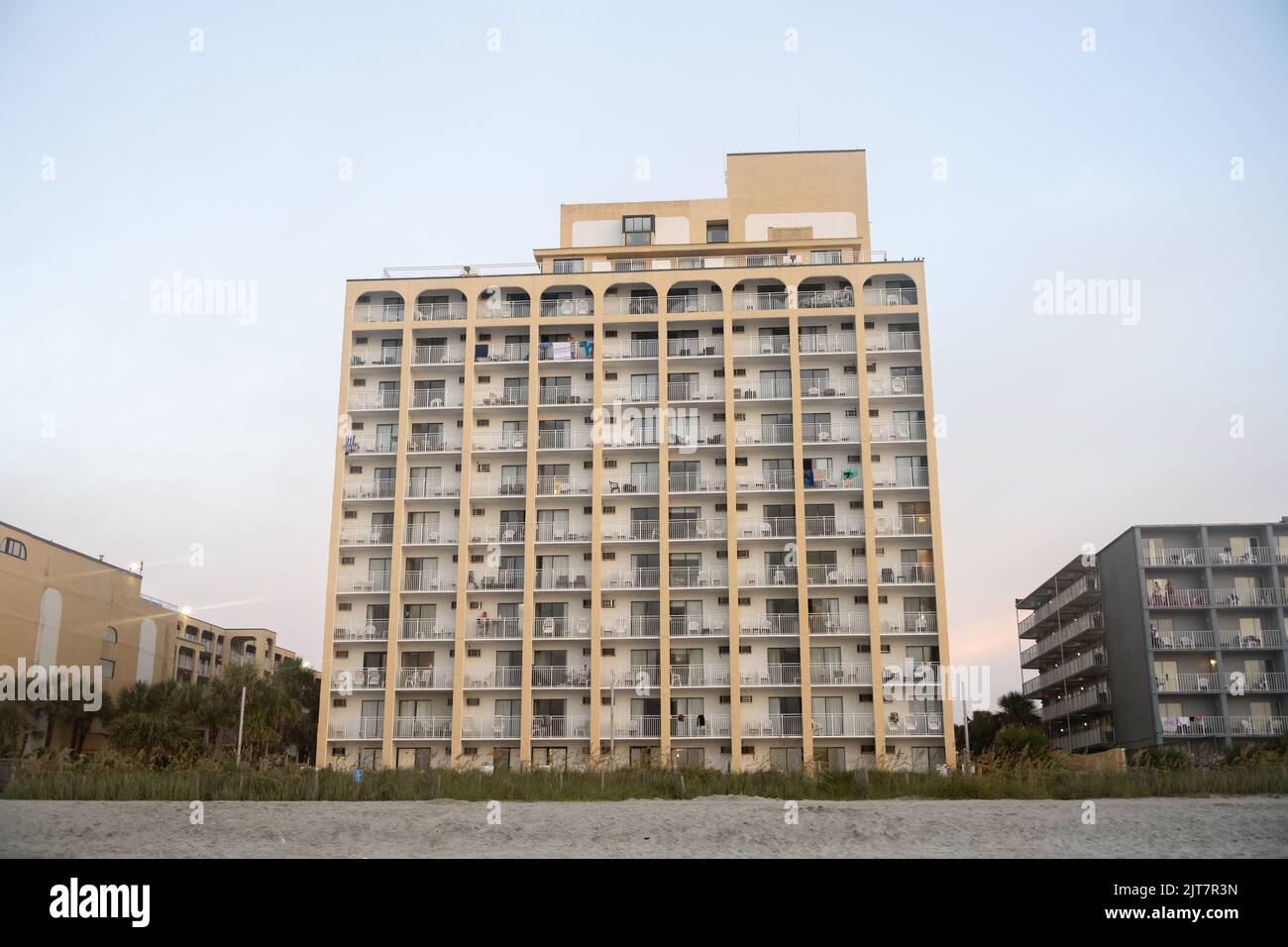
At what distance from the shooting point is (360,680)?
6600cm

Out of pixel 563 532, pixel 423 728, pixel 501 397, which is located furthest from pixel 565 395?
pixel 423 728

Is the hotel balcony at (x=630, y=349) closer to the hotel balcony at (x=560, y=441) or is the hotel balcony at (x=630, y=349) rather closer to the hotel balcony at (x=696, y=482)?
the hotel balcony at (x=560, y=441)

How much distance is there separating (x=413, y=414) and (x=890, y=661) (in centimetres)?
3066

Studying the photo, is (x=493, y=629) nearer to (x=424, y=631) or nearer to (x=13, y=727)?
(x=424, y=631)

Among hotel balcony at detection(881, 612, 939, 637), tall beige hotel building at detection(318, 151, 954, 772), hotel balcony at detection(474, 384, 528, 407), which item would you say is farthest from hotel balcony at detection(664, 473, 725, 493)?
hotel balcony at detection(881, 612, 939, 637)

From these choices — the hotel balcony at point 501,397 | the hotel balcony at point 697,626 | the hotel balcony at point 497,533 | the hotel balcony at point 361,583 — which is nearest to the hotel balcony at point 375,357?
the hotel balcony at point 501,397

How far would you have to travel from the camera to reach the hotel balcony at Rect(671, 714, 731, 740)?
63469 mm

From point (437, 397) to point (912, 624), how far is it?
3019cm

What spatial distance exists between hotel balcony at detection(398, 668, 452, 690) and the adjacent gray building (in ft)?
136

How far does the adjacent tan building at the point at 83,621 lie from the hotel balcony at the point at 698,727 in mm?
35404

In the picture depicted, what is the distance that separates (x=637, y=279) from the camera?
235 feet

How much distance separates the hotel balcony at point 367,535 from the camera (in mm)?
67750

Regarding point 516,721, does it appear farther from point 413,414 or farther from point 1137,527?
point 1137,527
